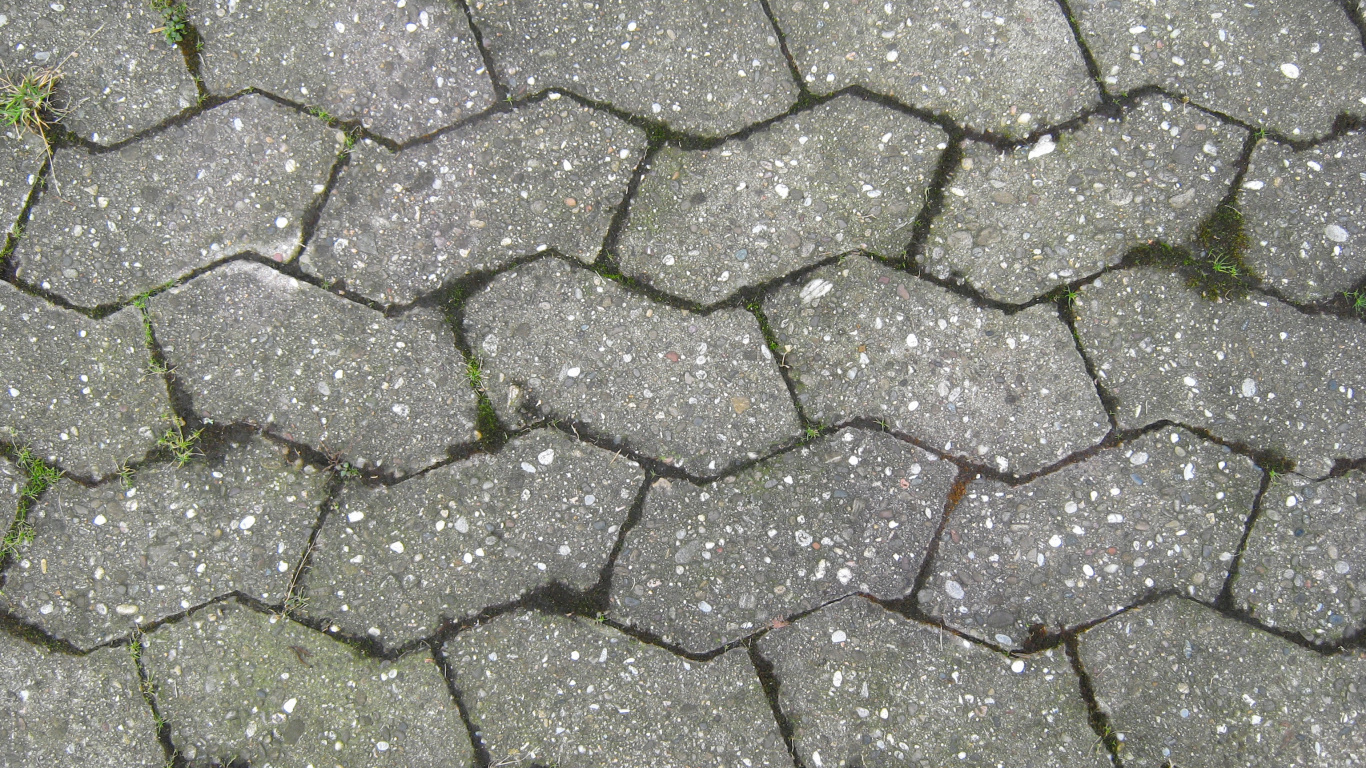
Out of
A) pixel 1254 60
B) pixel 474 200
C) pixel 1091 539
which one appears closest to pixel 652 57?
pixel 474 200

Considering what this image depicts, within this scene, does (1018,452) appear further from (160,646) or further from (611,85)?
(160,646)

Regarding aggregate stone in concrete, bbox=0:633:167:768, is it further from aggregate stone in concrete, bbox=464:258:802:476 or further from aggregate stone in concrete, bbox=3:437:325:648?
aggregate stone in concrete, bbox=464:258:802:476

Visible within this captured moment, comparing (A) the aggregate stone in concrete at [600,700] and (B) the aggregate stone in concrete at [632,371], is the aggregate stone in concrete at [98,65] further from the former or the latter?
(A) the aggregate stone in concrete at [600,700]

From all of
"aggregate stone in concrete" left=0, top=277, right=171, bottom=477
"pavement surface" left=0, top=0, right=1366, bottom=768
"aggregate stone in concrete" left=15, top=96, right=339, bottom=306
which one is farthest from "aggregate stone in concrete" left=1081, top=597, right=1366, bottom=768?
"aggregate stone in concrete" left=0, top=277, right=171, bottom=477

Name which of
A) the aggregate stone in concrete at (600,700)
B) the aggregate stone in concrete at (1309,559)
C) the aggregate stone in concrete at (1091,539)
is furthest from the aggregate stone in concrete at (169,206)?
the aggregate stone in concrete at (1309,559)

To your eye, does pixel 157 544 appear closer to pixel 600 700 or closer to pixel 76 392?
pixel 76 392
